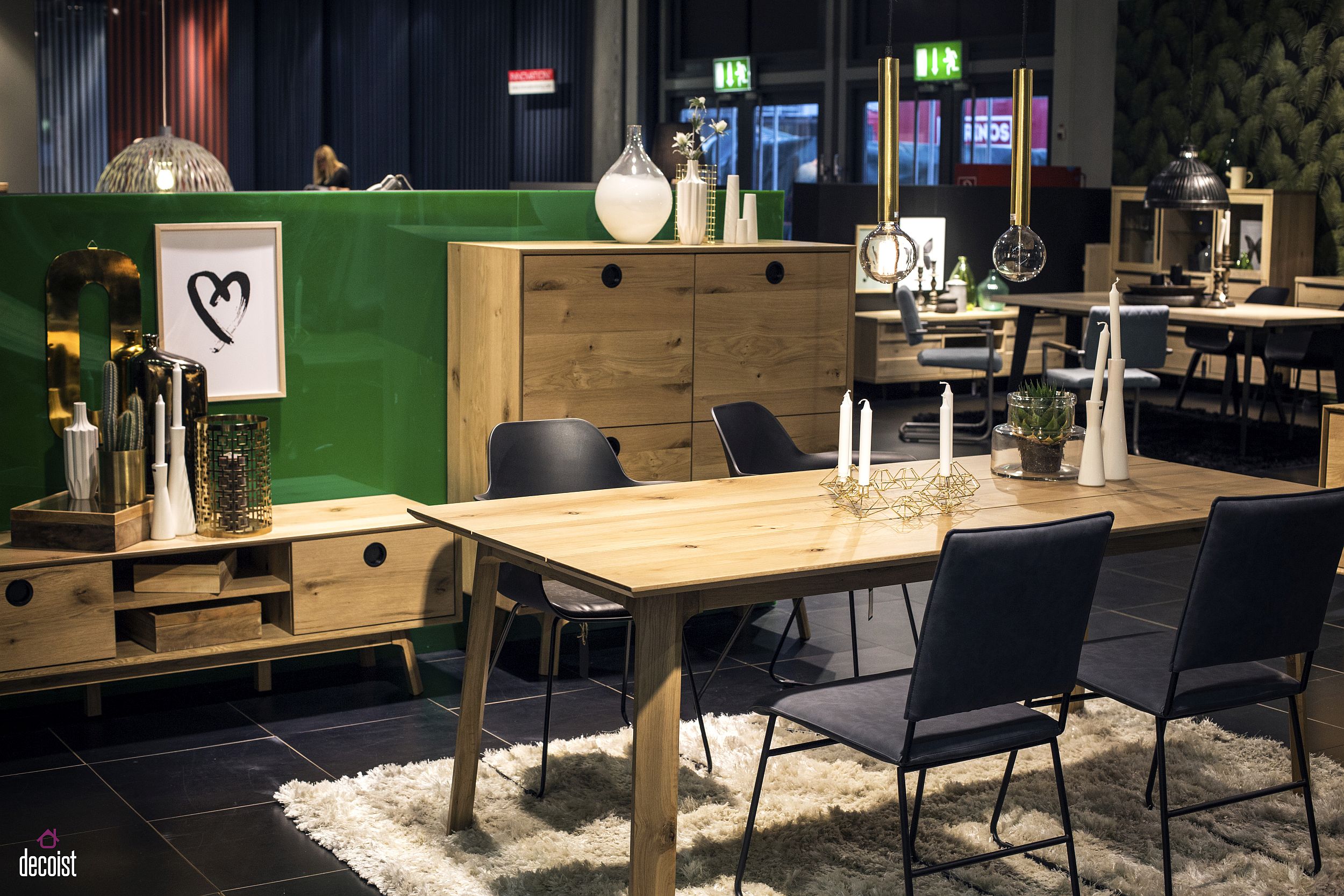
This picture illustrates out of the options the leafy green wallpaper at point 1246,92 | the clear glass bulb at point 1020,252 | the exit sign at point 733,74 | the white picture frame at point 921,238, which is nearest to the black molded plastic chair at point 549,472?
the clear glass bulb at point 1020,252

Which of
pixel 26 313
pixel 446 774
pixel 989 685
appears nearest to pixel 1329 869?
pixel 989 685

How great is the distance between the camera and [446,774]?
409 cm

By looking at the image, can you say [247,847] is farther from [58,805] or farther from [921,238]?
[921,238]

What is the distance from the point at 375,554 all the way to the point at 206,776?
984 mm

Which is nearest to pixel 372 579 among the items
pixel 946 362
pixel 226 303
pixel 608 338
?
pixel 226 303

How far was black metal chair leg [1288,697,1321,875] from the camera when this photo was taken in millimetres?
3572

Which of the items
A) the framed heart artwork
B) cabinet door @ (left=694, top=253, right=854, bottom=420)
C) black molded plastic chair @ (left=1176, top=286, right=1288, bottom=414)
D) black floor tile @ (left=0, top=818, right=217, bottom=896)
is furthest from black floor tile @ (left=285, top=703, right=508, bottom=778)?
black molded plastic chair @ (left=1176, top=286, right=1288, bottom=414)

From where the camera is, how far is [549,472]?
4.58m

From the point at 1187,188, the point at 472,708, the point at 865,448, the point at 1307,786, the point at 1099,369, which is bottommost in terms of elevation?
the point at 1307,786

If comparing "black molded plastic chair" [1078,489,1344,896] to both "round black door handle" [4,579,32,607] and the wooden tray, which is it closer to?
the wooden tray

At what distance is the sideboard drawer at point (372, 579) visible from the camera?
4.74 meters

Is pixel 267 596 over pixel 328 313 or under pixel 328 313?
under

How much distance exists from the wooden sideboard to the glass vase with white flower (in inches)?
58.4

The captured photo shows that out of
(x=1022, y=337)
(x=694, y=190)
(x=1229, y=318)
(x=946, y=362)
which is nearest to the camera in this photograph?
(x=694, y=190)
